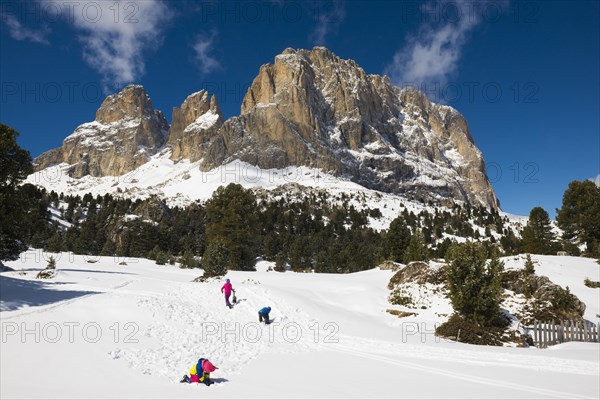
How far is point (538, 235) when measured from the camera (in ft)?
167

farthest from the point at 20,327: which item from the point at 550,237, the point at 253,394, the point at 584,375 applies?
the point at 550,237

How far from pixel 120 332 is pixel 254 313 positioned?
7.80 meters

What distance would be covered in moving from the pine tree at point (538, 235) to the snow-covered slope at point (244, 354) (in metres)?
37.1

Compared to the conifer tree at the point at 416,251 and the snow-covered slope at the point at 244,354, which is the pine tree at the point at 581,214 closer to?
the conifer tree at the point at 416,251

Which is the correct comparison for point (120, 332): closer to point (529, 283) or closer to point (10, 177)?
point (10, 177)

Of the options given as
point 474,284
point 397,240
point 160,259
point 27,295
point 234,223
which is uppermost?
point 234,223

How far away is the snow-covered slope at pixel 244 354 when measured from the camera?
9141 mm

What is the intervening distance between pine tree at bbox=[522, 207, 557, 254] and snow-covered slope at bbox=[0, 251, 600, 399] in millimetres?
37073

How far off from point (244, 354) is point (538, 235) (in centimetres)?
5192

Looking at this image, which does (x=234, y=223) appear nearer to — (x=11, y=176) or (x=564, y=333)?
(x=11, y=176)

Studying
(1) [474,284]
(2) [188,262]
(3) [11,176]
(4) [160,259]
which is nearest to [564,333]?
(1) [474,284]

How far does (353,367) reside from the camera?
A: 462 inches

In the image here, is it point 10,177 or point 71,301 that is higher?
point 10,177

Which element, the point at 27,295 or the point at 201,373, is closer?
the point at 201,373
